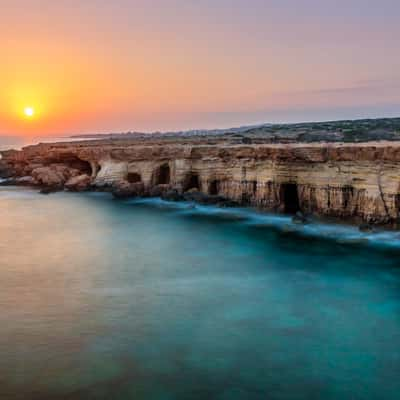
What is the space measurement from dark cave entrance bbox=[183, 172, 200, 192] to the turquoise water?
7189 millimetres

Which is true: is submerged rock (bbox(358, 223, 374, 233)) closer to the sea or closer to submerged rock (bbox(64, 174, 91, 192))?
the sea

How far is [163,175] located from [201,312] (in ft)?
72.8

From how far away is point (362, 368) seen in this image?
34.6 feet

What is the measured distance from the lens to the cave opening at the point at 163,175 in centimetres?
3464

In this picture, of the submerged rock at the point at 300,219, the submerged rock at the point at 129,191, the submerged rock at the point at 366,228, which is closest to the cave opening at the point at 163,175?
the submerged rock at the point at 129,191

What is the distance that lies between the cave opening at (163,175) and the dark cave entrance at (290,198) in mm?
10210

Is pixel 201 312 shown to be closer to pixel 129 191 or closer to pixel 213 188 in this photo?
pixel 213 188

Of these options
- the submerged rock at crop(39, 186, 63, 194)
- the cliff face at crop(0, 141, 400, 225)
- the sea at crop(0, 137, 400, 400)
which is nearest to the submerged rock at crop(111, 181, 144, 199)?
the cliff face at crop(0, 141, 400, 225)

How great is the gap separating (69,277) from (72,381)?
7.70 metres

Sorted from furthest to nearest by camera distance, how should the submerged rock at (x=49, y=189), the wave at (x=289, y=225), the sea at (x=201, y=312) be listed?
the submerged rock at (x=49, y=189) → the wave at (x=289, y=225) → the sea at (x=201, y=312)

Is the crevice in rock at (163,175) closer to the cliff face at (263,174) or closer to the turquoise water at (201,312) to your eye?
the cliff face at (263,174)

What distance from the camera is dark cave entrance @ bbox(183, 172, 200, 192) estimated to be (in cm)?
3206

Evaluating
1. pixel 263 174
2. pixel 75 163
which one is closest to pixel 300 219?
pixel 263 174

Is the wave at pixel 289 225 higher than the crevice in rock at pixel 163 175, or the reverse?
the crevice in rock at pixel 163 175
